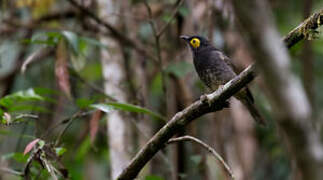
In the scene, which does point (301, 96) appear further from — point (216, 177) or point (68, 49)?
point (216, 177)

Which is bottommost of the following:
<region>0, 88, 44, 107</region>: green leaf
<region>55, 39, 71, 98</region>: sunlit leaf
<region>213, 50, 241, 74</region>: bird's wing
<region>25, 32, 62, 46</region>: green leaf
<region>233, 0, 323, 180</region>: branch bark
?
<region>233, 0, 323, 180</region>: branch bark

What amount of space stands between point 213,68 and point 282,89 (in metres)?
3.44

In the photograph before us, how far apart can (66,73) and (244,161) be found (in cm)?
207

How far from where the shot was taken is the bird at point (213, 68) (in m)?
4.20

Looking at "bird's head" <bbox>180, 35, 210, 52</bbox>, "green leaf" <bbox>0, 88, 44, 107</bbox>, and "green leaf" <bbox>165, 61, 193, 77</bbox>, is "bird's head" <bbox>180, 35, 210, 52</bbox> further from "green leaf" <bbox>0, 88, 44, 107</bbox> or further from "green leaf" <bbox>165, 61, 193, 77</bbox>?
"green leaf" <bbox>0, 88, 44, 107</bbox>

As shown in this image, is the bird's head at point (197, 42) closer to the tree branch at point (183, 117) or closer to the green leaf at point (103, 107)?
the green leaf at point (103, 107)

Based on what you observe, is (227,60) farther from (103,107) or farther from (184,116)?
(184,116)

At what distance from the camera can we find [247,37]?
34.5 inches

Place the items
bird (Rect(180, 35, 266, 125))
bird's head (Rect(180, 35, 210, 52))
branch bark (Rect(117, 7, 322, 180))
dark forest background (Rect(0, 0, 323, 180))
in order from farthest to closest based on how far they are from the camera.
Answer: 1. bird's head (Rect(180, 35, 210, 52))
2. bird (Rect(180, 35, 266, 125))
3. dark forest background (Rect(0, 0, 323, 180))
4. branch bark (Rect(117, 7, 322, 180))

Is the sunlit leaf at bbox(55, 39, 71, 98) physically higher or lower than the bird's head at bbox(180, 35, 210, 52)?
higher

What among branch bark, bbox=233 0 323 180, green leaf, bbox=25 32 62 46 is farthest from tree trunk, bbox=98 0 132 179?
branch bark, bbox=233 0 323 180

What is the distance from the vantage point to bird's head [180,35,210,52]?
434cm

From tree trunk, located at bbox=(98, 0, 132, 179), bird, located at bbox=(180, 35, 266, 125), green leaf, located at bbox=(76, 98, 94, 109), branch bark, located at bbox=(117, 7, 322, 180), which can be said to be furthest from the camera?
bird, located at bbox=(180, 35, 266, 125)

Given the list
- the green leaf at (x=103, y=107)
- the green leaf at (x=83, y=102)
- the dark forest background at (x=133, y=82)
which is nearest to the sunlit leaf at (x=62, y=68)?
the dark forest background at (x=133, y=82)
